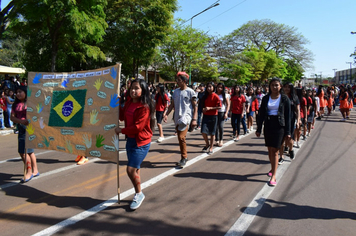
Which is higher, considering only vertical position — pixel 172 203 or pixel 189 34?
pixel 189 34

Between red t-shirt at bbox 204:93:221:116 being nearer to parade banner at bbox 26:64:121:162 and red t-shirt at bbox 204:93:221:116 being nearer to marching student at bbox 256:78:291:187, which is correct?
marching student at bbox 256:78:291:187

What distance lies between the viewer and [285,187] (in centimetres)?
479

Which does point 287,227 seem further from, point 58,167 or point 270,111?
point 58,167

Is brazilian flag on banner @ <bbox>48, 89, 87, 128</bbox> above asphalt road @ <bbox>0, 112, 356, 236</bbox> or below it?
above

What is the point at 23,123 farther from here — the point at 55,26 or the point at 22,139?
the point at 55,26

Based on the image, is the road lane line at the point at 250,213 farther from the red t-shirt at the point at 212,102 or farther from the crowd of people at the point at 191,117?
the red t-shirt at the point at 212,102

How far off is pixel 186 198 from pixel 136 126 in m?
1.47

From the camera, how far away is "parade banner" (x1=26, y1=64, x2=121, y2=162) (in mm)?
3867

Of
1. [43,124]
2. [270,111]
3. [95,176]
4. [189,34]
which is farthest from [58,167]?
[189,34]

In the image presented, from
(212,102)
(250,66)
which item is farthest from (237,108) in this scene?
(250,66)

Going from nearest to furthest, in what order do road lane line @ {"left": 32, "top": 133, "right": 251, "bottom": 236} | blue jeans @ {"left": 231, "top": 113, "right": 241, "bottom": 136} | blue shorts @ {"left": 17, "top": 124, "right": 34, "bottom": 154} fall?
road lane line @ {"left": 32, "top": 133, "right": 251, "bottom": 236} < blue shorts @ {"left": 17, "top": 124, "right": 34, "bottom": 154} < blue jeans @ {"left": 231, "top": 113, "right": 241, "bottom": 136}

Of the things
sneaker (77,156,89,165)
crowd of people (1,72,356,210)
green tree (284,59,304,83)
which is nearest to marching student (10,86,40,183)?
crowd of people (1,72,356,210)

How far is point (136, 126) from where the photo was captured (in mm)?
3602

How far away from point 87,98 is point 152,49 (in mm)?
17977
